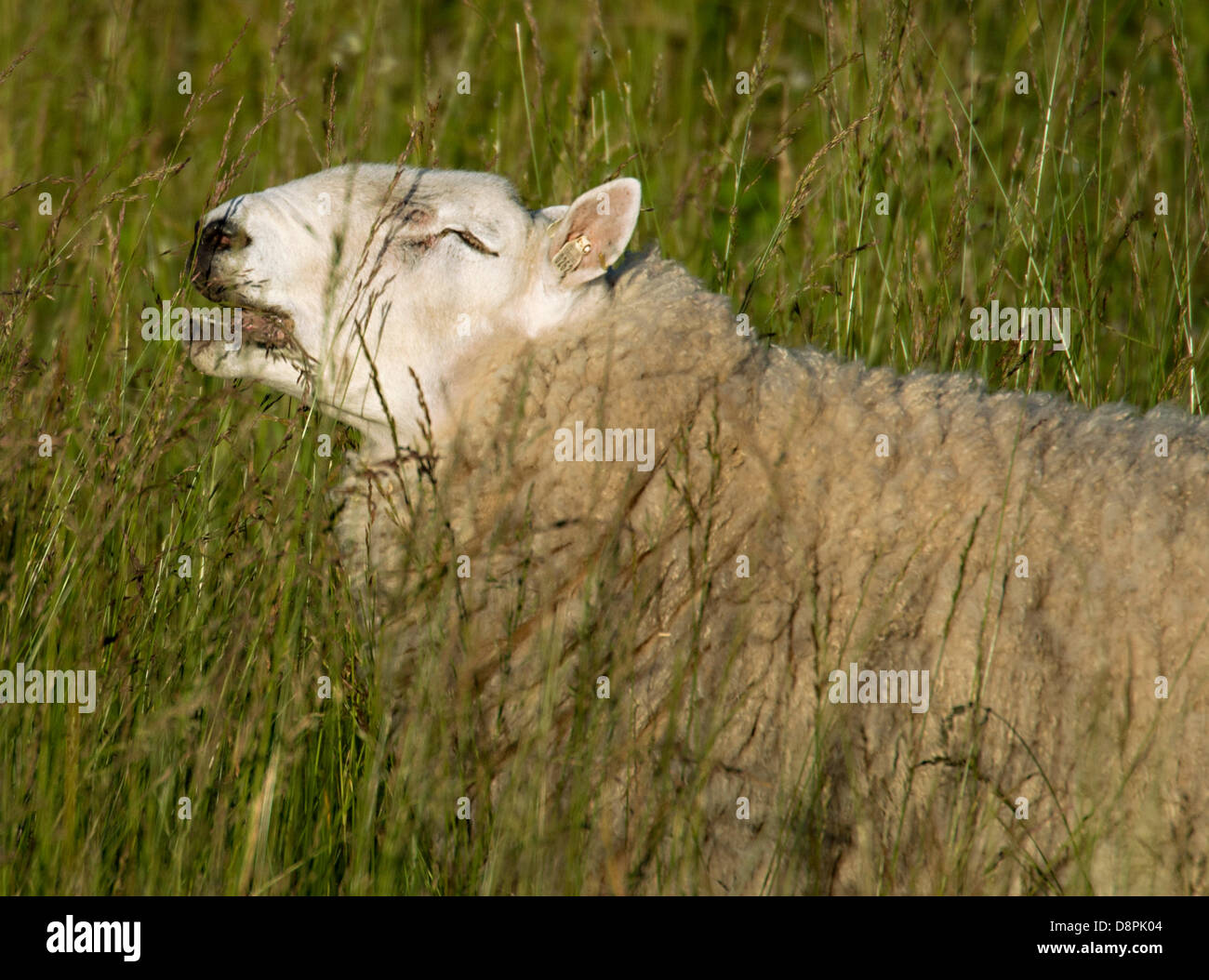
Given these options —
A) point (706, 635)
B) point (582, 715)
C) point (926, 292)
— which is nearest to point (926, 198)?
point (926, 292)

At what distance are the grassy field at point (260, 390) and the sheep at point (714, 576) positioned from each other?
0.14 m

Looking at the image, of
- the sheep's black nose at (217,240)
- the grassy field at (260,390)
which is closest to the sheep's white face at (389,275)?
the sheep's black nose at (217,240)

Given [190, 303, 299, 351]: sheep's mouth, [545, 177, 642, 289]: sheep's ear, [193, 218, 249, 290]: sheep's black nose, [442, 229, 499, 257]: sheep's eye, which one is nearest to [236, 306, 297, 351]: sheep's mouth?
[190, 303, 299, 351]: sheep's mouth

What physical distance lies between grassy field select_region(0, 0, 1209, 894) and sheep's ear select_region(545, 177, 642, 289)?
0.43 m

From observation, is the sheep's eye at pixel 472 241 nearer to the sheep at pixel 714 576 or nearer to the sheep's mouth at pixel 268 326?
the sheep at pixel 714 576

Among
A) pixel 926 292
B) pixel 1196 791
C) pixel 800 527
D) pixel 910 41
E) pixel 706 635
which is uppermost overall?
pixel 910 41

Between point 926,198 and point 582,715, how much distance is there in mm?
2402

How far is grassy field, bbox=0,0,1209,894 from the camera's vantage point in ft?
7.54

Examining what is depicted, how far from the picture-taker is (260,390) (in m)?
3.70

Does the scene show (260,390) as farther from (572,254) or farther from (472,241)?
(572,254)

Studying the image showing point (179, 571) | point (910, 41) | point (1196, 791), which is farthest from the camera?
point (910, 41)

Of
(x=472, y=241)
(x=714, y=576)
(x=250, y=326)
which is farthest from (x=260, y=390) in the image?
(x=714, y=576)

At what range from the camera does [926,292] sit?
3986mm

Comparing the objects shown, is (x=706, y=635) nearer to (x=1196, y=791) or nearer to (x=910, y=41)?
(x=1196, y=791)
